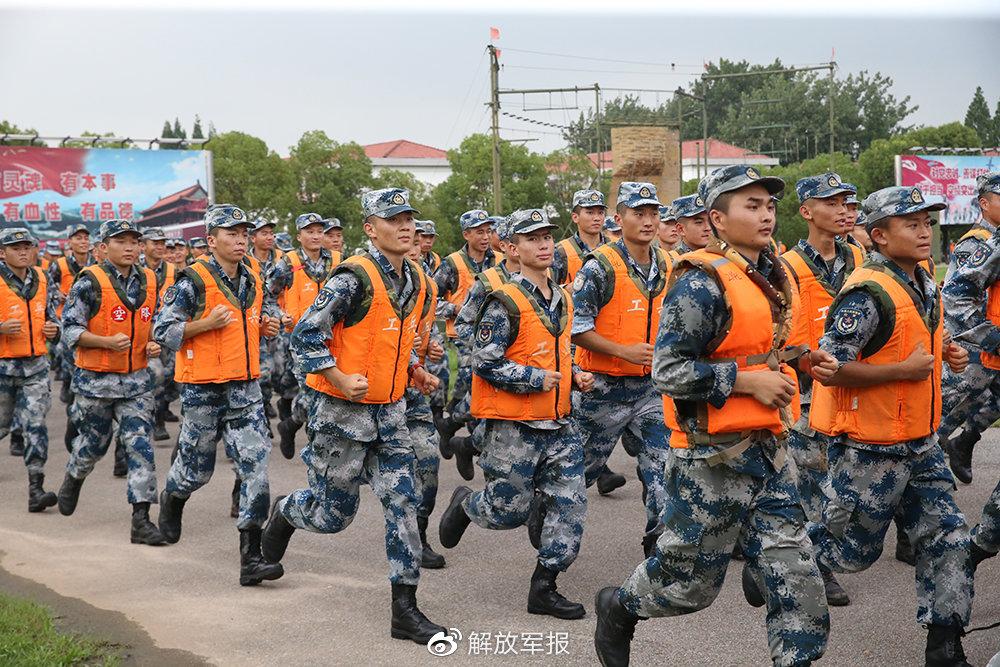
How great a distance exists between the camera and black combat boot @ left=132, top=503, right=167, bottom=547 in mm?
8492

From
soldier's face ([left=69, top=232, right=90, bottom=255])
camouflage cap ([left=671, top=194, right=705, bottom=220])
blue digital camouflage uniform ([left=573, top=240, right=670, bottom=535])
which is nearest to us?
blue digital camouflage uniform ([left=573, top=240, right=670, bottom=535])

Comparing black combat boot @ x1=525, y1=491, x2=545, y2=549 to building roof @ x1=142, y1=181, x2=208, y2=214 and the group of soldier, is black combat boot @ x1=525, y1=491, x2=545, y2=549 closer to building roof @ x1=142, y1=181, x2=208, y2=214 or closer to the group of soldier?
the group of soldier

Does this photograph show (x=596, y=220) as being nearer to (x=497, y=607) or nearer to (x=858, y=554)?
(x=497, y=607)

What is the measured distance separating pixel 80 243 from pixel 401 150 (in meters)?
67.2

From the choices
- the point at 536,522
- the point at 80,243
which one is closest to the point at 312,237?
the point at 80,243

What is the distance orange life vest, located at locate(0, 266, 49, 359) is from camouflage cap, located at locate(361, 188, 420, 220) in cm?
561

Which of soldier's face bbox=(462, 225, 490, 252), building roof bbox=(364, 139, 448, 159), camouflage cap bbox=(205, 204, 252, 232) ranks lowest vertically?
soldier's face bbox=(462, 225, 490, 252)

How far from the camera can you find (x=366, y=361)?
6.44m

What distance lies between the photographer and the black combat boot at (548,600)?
21.2 feet

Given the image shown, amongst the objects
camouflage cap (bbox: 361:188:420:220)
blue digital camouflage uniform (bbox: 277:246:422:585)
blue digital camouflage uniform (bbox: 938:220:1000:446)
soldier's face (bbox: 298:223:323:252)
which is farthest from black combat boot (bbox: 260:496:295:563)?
soldier's face (bbox: 298:223:323:252)

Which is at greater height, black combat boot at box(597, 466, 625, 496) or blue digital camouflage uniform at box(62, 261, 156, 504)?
blue digital camouflage uniform at box(62, 261, 156, 504)

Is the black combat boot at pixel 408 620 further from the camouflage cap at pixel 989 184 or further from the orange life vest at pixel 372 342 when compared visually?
the camouflage cap at pixel 989 184

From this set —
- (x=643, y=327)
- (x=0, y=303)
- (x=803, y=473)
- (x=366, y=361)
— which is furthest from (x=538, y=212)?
(x=0, y=303)

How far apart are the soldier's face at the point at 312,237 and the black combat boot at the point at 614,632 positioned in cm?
858
